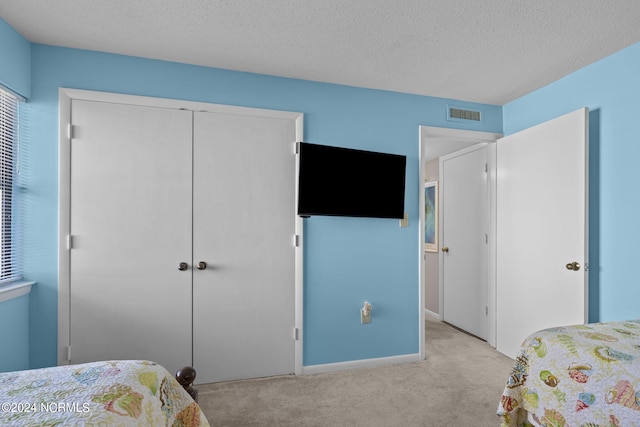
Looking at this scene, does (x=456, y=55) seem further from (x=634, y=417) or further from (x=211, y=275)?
(x=211, y=275)

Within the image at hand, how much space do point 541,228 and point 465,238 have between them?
120cm

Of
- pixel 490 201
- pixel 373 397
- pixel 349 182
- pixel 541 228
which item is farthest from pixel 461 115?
pixel 373 397

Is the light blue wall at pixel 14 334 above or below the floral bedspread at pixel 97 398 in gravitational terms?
below

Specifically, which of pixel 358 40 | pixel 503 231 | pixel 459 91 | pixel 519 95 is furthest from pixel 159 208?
pixel 519 95

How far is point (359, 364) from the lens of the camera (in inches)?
116

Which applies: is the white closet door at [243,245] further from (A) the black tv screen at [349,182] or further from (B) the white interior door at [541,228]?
(B) the white interior door at [541,228]

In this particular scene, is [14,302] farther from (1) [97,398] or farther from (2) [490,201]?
(2) [490,201]

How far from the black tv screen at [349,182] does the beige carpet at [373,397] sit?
1.28m

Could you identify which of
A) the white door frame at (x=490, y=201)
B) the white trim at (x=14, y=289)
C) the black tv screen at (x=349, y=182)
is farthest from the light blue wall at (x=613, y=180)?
the white trim at (x=14, y=289)

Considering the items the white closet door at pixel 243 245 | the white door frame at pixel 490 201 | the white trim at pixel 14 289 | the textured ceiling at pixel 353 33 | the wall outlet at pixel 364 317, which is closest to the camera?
the textured ceiling at pixel 353 33

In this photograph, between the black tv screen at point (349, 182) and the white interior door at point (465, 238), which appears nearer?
the black tv screen at point (349, 182)

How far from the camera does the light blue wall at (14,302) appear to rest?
204 centimetres

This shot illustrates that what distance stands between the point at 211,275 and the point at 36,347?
1171 mm

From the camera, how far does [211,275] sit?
2629mm
